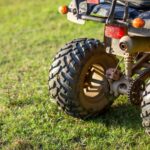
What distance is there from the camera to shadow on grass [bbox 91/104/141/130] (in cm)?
567

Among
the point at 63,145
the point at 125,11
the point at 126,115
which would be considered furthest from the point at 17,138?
the point at 125,11

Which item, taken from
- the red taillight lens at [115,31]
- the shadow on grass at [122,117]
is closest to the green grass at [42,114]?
the shadow on grass at [122,117]

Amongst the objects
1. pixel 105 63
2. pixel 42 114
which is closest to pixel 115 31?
pixel 105 63

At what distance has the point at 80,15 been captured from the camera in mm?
5078

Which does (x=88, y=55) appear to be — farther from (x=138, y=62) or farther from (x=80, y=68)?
(x=138, y=62)

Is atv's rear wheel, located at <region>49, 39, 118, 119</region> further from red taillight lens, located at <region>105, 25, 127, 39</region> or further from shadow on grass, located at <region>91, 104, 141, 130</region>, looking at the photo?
red taillight lens, located at <region>105, 25, 127, 39</region>

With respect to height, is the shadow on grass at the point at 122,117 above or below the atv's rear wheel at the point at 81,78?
below

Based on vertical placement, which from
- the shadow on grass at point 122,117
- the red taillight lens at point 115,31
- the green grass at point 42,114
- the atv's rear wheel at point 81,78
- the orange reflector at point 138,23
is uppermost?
the orange reflector at point 138,23

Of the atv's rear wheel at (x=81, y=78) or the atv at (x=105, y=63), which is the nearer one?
the atv at (x=105, y=63)

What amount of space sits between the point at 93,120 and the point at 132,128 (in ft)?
1.52

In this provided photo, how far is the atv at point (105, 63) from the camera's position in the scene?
15.9 feet

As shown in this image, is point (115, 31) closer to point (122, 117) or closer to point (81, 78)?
point (81, 78)

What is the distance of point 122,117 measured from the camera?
5832 millimetres

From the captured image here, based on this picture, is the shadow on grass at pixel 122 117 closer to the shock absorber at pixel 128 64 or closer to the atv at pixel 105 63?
the atv at pixel 105 63
